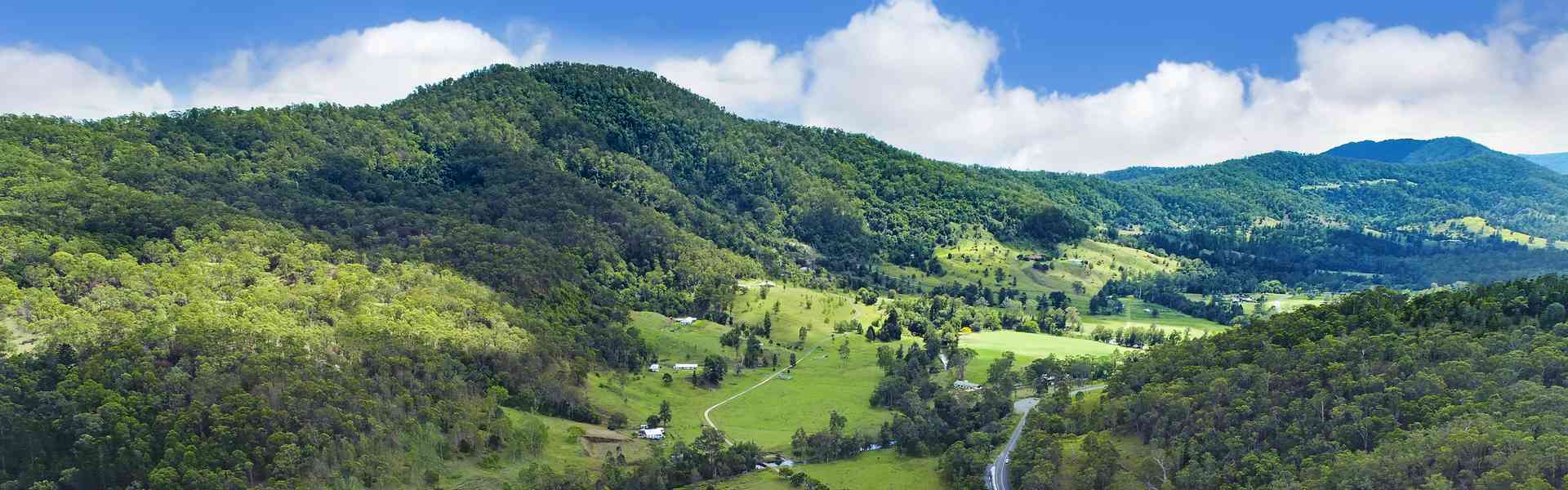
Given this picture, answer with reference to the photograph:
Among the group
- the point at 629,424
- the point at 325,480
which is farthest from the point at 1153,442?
the point at 325,480

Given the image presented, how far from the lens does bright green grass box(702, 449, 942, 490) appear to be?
347 ft

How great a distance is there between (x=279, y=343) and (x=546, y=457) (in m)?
33.2

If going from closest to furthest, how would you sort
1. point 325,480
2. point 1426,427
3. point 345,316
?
point 1426,427 < point 325,480 < point 345,316

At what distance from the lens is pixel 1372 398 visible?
8625cm

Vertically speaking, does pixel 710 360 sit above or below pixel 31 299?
below

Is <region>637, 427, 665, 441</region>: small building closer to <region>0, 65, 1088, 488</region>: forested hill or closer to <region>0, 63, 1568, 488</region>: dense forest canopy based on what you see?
<region>0, 63, 1568, 488</region>: dense forest canopy

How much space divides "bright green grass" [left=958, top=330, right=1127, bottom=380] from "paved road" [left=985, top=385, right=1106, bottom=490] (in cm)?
1990

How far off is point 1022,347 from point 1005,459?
73.6m

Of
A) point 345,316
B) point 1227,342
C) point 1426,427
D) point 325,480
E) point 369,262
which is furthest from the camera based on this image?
point 369,262

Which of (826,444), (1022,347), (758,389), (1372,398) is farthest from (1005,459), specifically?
(1022,347)

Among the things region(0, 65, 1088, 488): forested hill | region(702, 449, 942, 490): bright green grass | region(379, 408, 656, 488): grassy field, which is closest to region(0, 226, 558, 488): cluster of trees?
region(0, 65, 1088, 488): forested hill

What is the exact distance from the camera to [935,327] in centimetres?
19425

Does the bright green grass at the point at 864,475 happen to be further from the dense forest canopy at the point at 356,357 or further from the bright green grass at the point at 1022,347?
the bright green grass at the point at 1022,347

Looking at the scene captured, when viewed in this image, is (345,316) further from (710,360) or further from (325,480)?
(710,360)
